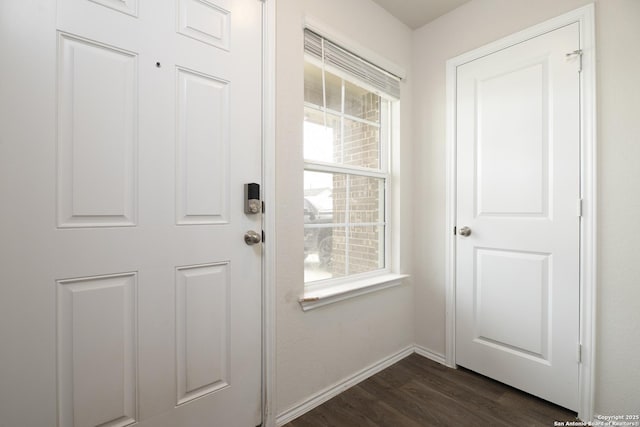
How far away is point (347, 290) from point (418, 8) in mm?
2046

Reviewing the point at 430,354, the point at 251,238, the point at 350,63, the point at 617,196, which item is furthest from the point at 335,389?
the point at 350,63

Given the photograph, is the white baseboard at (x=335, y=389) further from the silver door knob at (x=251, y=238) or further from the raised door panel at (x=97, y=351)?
the silver door knob at (x=251, y=238)

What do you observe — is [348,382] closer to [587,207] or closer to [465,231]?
[465,231]

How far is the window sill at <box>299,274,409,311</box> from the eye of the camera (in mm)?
1622

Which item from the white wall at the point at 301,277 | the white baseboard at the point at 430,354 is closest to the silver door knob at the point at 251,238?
the white wall at the point at 301,277

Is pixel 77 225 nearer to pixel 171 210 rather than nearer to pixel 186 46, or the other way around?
pixel 171 210

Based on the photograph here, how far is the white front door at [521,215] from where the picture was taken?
163cm

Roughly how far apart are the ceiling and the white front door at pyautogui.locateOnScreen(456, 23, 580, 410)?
450 millimetres

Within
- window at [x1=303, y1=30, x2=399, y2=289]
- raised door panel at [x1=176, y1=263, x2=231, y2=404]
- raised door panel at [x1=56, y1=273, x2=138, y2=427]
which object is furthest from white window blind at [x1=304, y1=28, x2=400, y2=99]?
raised door panel at [x1=56, y1=273, x2=138, y2=427]

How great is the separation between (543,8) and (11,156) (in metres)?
2.64

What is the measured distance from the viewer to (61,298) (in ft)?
3.22

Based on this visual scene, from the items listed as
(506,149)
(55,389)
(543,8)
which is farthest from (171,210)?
(543,8)

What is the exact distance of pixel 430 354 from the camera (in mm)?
2238

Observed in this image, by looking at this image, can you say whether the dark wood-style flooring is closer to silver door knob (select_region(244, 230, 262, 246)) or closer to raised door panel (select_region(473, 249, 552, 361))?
raised door panel (select_region(473, 249, 552, 361))
